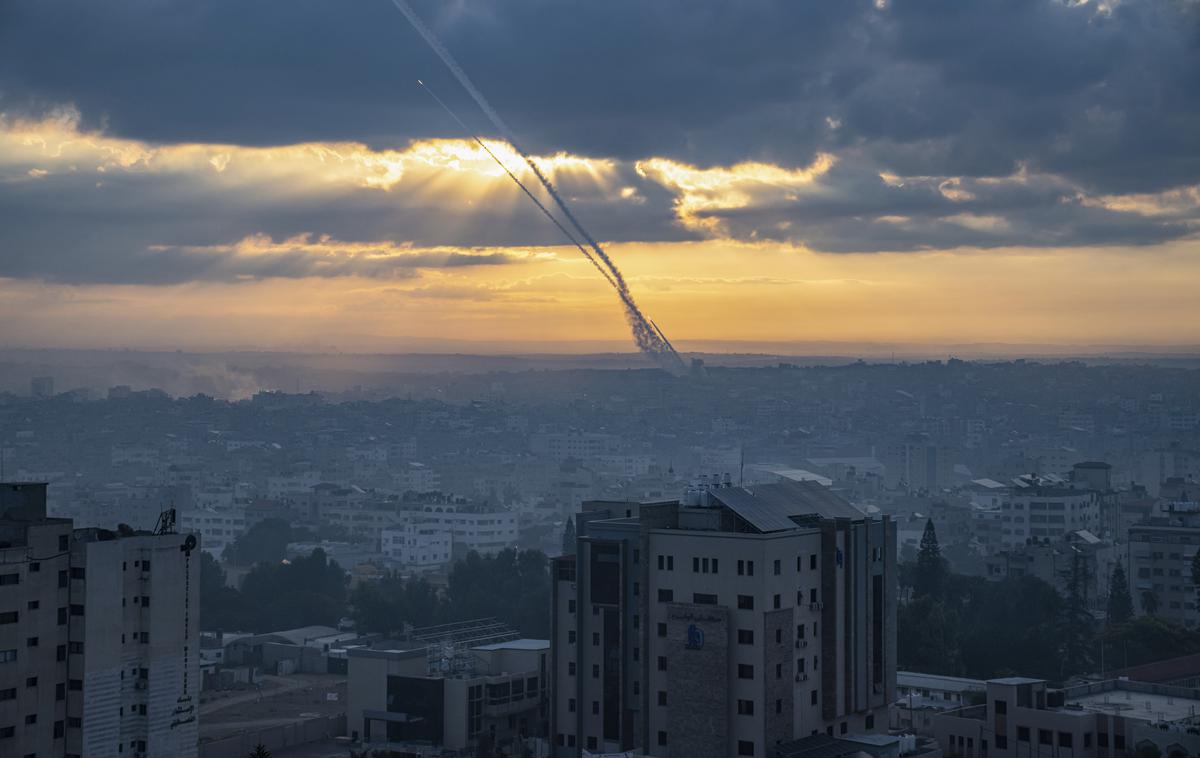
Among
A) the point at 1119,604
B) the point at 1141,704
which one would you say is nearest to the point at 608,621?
the point at 1141,704

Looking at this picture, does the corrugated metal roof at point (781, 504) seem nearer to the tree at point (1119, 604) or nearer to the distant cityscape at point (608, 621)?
the distant cityscape at point (608, 621)

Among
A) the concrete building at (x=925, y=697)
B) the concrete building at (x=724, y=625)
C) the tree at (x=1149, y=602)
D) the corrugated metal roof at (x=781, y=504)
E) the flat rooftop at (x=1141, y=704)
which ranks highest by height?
the corrugated metal roof at (x=781, y=504)

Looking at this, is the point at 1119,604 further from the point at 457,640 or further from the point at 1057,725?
the point at 1057,725

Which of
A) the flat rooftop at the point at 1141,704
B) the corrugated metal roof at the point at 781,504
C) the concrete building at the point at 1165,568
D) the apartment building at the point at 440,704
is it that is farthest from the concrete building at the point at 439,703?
the concrete building at the point at 1165,568

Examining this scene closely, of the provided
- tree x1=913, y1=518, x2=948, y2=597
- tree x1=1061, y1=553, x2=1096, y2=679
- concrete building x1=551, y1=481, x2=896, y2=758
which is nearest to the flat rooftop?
concrete building x1=551, y1=481, x2=896, y2=758

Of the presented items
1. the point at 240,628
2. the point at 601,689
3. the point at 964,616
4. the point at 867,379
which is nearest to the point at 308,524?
the point at 240,628

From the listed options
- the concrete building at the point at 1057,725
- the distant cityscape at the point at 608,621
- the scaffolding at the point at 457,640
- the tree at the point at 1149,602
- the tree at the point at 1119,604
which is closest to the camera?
the distant cityscape at the point at 608,621

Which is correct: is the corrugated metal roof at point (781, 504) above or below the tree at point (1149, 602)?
above
